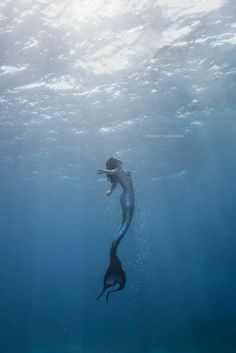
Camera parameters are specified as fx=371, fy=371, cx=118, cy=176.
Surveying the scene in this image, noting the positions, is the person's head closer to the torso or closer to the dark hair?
the dark hair

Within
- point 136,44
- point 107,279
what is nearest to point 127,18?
point 136,44

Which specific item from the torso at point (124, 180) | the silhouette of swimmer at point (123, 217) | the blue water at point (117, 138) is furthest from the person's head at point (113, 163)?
the blue water at point (117, 138)

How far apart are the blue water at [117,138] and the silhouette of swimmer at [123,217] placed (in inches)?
372

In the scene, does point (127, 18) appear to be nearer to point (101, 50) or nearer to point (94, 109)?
point (101, 50)

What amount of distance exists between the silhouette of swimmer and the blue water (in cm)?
945

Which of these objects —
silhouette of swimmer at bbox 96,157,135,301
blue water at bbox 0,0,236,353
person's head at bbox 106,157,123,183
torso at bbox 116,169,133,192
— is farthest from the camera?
blue water at bbox 0,0,236,353

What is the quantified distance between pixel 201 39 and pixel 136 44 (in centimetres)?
281

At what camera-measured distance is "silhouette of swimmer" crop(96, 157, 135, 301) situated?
4.57 m

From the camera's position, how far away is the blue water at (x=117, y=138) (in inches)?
572

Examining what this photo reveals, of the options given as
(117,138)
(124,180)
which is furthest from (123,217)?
(117,138)

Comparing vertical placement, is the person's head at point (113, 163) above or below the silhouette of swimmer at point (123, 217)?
above

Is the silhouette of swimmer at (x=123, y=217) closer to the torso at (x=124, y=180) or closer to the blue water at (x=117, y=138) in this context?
the torso at (x=124, y=180)

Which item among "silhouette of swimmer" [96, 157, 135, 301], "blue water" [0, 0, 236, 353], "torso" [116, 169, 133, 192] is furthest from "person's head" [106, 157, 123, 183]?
"blue water" [0, 0, 236, 353]

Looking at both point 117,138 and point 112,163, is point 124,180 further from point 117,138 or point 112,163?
point 117,138
